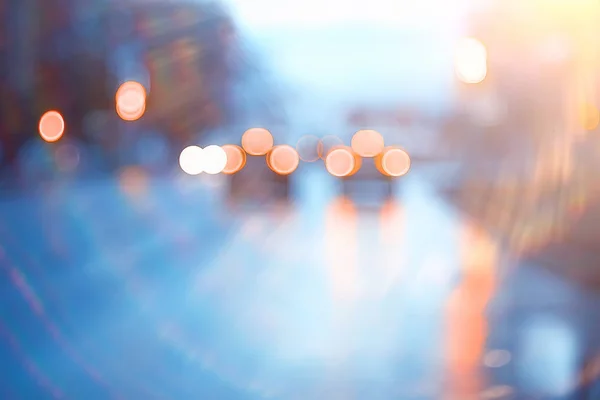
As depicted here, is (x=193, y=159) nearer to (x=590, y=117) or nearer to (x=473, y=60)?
(x=473, y=60)

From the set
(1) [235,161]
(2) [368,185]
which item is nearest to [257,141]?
(1) [235,161]

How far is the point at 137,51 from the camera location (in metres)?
56.2

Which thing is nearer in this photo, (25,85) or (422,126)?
(25,85)

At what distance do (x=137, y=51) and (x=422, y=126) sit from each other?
2479 cm

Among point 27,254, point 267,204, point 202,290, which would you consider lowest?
point 202,290

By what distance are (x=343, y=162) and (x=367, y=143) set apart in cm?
120

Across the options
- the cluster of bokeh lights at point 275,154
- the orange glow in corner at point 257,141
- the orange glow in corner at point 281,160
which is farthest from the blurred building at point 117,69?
the orange glow in corner at point 281,160

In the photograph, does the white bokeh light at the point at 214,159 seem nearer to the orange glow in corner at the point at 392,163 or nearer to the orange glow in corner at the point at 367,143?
the orange glow in corner at the point at 367,143

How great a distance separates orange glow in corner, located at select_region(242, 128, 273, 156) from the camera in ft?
124

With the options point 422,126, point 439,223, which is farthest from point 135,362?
point 422,126

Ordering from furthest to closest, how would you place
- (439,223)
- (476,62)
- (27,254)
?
(476,62) < (439,223) < (27,254)

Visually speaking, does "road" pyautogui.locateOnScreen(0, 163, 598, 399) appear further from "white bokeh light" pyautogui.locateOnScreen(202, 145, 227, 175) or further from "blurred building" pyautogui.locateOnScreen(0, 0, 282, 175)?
"blurred building" pyautogui.locateOnScreen(0, 0, 282, 175)

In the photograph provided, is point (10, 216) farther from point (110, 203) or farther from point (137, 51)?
point (137, 51)

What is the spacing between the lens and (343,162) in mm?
41188
